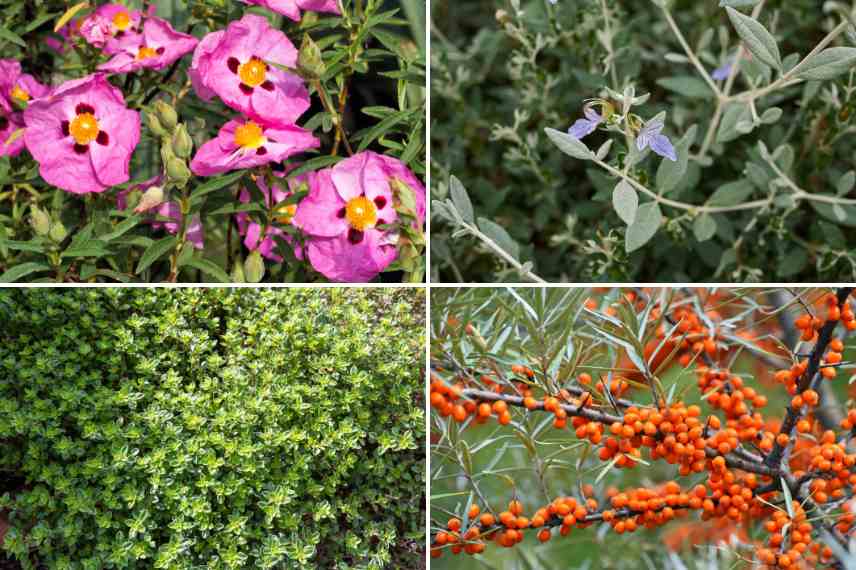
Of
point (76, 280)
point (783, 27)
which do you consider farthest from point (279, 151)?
point (783, 27)

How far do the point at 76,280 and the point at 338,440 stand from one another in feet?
1.27

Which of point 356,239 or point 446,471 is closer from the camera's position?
point 356,239

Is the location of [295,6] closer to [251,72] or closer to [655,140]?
[251,72]

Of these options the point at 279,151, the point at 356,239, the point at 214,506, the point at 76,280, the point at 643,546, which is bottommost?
the point at 643,546

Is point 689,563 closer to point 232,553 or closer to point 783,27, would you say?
point 232,553

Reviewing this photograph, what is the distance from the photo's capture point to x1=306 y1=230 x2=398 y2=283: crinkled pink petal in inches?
41.1

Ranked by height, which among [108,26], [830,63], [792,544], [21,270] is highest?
[830,63]

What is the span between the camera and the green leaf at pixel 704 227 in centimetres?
122

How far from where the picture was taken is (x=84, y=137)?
104 centimetres

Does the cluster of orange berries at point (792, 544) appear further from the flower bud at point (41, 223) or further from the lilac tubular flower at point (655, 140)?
the flower bud at point (41, 223)

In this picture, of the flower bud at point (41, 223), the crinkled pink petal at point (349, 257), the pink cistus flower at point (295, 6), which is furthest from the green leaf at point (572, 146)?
the flower bud at point (41, 223)

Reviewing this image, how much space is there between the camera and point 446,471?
1158 millimetres

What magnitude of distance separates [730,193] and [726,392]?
29 cm

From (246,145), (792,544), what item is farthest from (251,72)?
(792,544)
